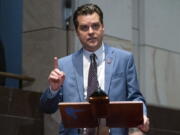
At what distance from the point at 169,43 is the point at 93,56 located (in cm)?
538

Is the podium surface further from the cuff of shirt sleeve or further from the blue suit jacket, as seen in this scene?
the blue suit jacket

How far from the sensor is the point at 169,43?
35.1 ft

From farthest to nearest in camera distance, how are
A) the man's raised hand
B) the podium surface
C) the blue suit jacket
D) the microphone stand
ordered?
1. the blue suit jacket
2. the man's raised hand
3. the podium surface
4. the microphone stand

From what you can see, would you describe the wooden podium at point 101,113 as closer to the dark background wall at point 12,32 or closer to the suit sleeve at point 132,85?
the suit sleeve at point 132,85

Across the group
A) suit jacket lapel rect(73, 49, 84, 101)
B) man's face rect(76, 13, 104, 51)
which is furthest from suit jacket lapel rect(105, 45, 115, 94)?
suit jacket lapel rect(73, 49, 84, 101)

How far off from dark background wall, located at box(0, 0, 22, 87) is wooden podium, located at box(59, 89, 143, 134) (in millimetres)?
4173

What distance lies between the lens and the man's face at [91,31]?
5672mm

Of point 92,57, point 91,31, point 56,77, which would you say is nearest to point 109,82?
point 92,57

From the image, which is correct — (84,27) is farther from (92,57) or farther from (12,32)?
(12,32)

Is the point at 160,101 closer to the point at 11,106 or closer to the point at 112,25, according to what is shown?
the point at 112,25

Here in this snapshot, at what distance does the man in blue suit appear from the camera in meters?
5.59

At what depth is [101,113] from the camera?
4590 millimetres

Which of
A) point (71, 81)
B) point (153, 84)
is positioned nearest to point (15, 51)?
point (153, 84)

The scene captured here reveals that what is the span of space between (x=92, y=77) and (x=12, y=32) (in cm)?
378
